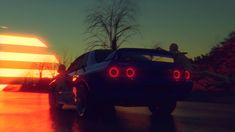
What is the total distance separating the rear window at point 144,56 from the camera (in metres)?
11.9

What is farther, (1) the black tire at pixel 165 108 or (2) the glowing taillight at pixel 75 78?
(1) the black tire at pixel 165 108

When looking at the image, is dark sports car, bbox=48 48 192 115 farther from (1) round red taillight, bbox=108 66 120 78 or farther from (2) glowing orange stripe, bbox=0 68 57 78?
(2) glowing orange stripe, bbox=0 68 57 78

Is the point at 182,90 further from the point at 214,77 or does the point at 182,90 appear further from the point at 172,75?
the point at 214,77

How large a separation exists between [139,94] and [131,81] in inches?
12.2

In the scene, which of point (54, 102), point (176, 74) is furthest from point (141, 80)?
point (54, 102)

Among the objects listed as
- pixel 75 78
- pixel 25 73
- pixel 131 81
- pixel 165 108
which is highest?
pixel 25 73

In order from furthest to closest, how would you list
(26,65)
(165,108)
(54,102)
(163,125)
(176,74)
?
(26,65), (54,102), (165,108), (176,74), (163,125)

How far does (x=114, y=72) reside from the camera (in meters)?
11.4

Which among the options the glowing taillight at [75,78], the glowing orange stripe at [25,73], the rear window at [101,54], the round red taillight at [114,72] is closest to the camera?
the round red taillight at [114,72]

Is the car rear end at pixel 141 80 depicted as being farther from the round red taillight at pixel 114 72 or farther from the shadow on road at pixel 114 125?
the shadow on road at pixel 114 125

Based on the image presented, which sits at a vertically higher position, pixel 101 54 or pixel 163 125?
pixel 101 54

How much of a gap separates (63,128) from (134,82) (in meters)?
2.42

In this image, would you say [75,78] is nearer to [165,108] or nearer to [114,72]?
[114,72]

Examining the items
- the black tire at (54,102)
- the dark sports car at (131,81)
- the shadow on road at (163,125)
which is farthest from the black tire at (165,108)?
the black tire at (54,102)
